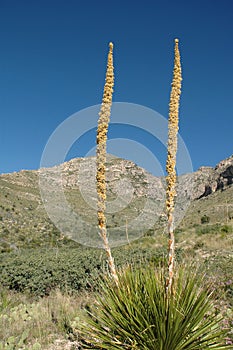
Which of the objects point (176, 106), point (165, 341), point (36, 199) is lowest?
point (165, 341)

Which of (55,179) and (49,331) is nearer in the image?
(49,331)

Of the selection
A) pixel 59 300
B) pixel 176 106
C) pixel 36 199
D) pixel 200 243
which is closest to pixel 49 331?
pixel 59 300

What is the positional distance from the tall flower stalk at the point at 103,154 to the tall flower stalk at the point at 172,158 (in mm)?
585

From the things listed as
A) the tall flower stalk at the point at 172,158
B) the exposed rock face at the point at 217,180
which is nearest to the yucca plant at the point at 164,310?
the tall flower stalk at the point at 172,158

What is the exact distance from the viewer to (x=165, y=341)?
10.7 ft

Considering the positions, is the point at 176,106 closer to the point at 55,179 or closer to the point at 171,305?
the point at 171,305

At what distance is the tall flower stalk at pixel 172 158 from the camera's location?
3.05m

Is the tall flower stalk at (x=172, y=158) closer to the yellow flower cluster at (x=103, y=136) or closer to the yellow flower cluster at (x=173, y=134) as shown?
the yellow flower cluster at (x=173, y=134)

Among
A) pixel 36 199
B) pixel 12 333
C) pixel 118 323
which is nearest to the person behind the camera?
pixel 118 323

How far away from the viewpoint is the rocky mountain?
736 inches

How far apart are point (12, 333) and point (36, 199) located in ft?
159

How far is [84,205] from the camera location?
30562mm

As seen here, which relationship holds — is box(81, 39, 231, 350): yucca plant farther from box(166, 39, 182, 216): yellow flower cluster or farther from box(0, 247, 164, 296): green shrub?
box(0, 247, 164, 296): green shrub

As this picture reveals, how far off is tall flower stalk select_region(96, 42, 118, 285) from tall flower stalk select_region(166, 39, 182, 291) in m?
0.59
